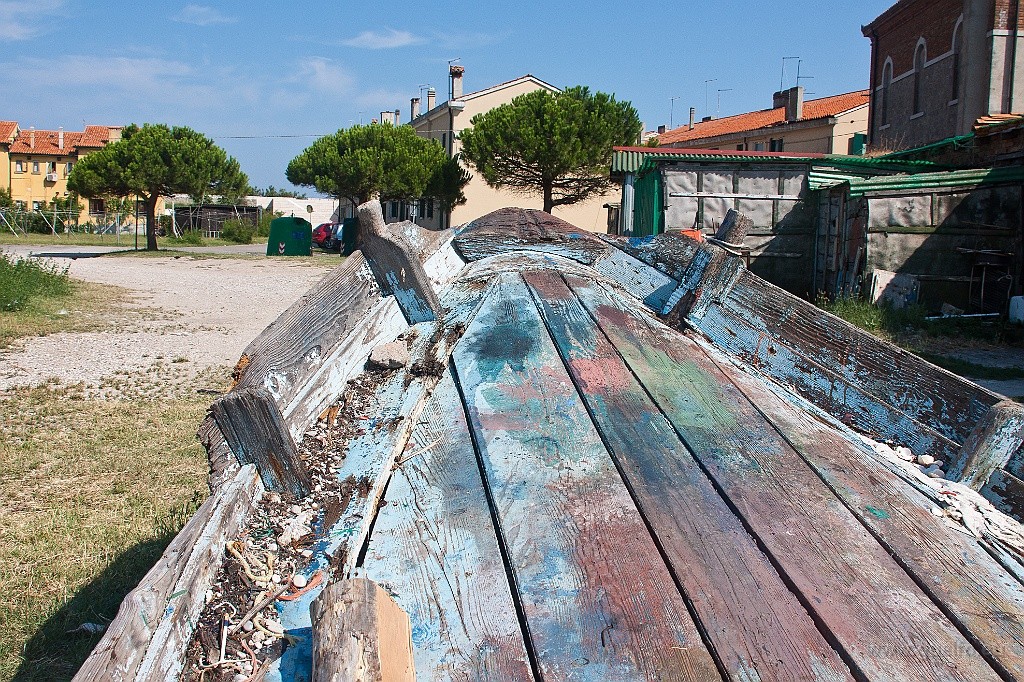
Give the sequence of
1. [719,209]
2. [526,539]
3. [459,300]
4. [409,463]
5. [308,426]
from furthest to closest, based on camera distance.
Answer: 1. [719,209]
2. [459,300]
3. [308,426]
4. [409,463]
5. [526,539]

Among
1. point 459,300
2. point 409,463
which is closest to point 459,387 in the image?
point 409,463

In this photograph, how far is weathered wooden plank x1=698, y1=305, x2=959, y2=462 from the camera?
1747 millimetres

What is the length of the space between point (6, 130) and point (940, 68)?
211 feet

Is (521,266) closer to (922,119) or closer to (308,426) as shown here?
(308,426)

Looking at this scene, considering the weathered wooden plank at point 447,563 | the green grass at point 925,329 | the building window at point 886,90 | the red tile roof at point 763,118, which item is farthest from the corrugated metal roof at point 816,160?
the red tile roof at point 763,118

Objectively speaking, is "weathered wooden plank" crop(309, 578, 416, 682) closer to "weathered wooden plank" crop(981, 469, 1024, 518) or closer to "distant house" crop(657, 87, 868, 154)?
"weathered wooden plank" crop(981, 469, 1024, 518)

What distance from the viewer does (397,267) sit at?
2.22 meters

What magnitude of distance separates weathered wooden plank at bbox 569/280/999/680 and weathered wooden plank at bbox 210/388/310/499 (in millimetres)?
764

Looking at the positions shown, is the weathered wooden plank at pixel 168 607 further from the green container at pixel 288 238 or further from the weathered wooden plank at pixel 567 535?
the green container at pixel 288 238

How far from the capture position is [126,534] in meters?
4.80

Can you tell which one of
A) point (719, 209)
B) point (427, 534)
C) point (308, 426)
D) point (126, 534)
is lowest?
point (126, 534)

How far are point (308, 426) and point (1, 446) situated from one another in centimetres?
582

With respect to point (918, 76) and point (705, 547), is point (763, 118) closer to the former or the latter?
point (918, 76)

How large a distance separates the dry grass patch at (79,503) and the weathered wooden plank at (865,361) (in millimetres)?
3088
